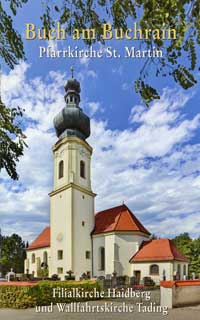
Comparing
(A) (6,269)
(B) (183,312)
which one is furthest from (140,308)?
(A) (6,269)

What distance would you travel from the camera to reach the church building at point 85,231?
1289 inches

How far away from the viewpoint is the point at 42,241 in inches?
1714

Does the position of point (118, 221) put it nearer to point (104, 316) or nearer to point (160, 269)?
point (160, 269)

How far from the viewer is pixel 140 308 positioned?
1258 centimetres

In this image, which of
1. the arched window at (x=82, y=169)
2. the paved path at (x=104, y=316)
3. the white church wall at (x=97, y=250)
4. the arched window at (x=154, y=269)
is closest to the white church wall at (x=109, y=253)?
the white church wall at (x=97, y=250)

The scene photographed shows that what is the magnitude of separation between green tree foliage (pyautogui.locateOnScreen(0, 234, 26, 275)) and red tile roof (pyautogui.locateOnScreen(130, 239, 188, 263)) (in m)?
29.8

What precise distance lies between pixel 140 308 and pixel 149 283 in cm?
1631


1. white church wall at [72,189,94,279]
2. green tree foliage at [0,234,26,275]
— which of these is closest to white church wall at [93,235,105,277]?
white church wall at [72,189,94,279]

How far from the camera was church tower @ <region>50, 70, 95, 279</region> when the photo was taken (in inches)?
1357

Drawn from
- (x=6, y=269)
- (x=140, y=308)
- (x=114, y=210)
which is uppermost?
(x=114, y=210)

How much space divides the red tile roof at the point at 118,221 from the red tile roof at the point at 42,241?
698 cm

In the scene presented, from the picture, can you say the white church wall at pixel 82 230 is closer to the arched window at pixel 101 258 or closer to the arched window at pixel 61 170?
the arched window at pixel 101 258

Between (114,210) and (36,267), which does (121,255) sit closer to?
(114,210)

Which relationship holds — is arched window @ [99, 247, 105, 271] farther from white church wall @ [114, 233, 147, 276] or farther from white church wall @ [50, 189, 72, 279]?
white church wall @ [50, 189, 72, 279]
